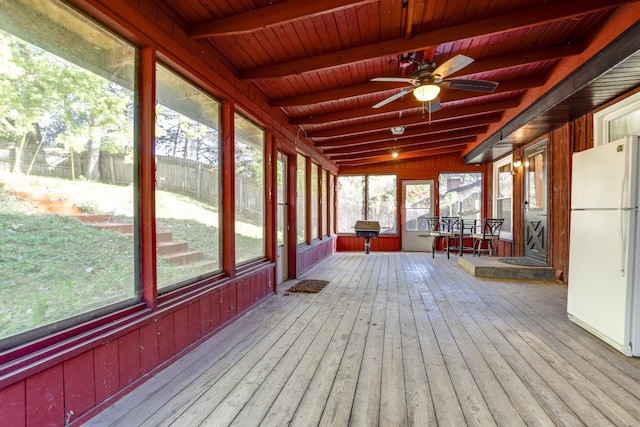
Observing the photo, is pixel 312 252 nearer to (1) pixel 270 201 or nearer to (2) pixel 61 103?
(1) pixel 270 201

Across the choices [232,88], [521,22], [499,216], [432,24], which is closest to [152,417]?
[232,88]

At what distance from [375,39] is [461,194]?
671 cm

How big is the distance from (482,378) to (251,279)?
2377 mm

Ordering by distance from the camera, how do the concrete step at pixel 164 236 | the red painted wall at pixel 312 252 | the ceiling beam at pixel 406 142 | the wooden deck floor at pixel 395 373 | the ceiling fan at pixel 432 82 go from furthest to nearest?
the ceiling beam at pixel 406 142, the red painted wall at pixel 312 252, the ceiling fan at pixel 432 82, the concrete step at pixel 164 236, the wooden deck floor at pixel 395 373

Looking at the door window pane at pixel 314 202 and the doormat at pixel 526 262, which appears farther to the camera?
the door window pane at pixel 314 202

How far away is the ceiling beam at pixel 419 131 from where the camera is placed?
5.73 metres

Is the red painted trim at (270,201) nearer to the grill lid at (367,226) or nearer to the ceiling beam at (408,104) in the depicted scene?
the ceiling beam at (408,104)

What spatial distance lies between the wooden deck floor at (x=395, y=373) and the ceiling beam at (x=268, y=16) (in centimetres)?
252

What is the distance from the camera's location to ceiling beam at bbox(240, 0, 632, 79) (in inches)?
96.3

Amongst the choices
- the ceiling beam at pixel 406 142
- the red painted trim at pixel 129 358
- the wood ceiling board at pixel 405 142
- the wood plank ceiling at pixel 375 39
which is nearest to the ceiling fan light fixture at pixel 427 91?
the wood plank ceiling at pixel 375 39

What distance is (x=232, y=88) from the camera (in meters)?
3.15

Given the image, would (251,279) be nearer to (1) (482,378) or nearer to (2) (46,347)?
(2) (46,347)

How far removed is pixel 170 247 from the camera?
238 centimetres

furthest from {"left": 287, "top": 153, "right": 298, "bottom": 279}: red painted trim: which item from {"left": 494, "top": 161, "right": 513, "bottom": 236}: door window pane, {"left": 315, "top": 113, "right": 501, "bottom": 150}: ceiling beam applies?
{"left": 494, "top": 161, "right": 513, "bottom": 236}: door window pane
